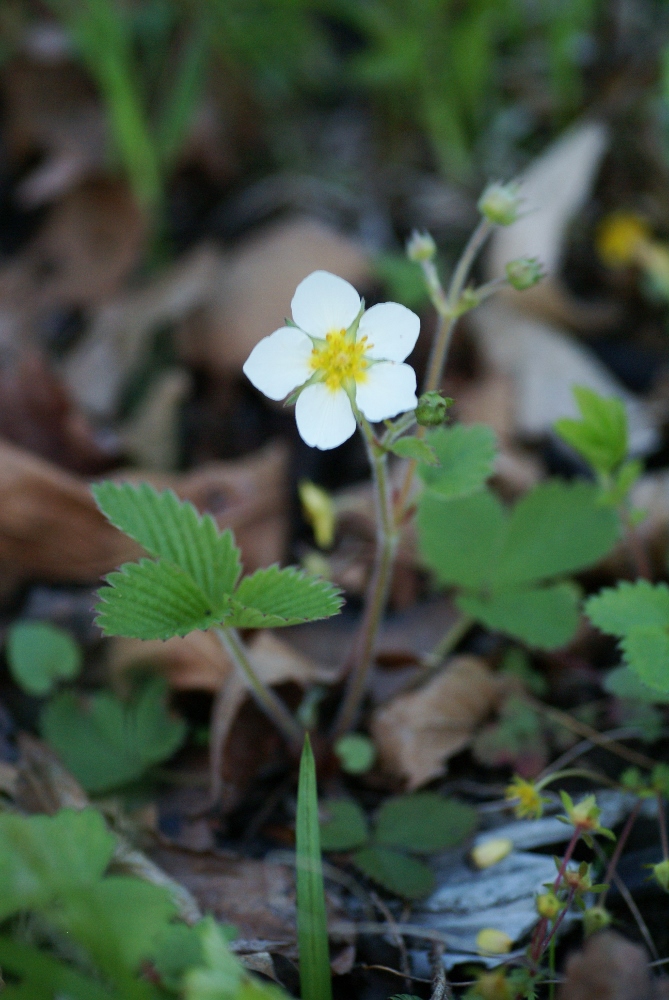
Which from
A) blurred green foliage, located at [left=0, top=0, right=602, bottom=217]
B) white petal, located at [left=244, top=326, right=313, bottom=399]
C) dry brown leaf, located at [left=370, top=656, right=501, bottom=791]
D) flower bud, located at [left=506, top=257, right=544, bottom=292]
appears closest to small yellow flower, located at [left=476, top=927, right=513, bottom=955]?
dry brown leaf, located at [left=370, top=656, right=501, bottom=791]

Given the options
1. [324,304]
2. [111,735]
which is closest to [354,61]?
[324,304]

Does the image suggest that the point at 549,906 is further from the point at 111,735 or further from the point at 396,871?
the point at 111,735

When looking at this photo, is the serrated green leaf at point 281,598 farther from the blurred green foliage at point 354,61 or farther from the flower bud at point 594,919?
the blurred green foliage at point 354,61

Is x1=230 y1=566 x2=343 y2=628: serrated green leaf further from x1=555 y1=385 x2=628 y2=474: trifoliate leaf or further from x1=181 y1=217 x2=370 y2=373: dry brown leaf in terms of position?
x1=181 y1=217 x2=370 y2=373: dry brown leaf

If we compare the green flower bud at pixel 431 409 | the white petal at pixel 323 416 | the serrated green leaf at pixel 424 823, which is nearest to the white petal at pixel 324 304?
the white petal at pixel 323 416

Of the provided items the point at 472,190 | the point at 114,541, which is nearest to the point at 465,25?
the point at 472,190
